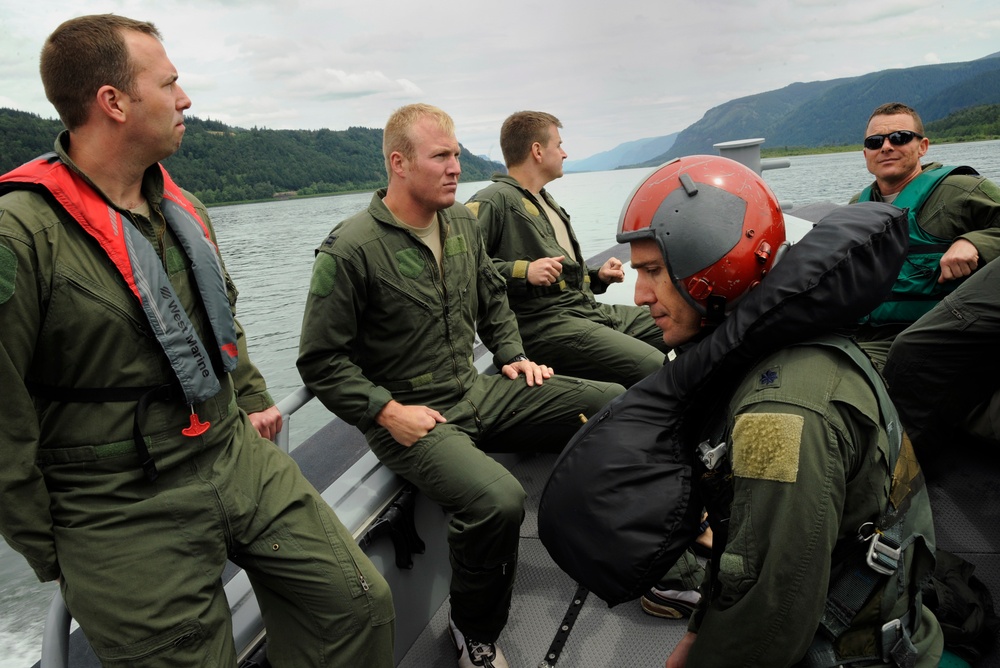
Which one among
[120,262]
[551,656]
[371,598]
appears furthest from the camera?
[551,656]

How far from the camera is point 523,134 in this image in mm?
3543

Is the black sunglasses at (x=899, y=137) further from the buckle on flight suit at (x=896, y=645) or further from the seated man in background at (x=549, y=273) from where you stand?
the buckle on flight suit at (x=896, y=645)

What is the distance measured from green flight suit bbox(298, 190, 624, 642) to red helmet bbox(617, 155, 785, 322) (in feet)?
3.37

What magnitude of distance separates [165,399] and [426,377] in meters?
0.98

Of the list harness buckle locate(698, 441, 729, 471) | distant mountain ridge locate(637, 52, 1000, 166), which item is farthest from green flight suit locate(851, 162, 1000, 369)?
distant mountain ridge locate(637, 52, 1000, 166)

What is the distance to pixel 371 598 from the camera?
1521 mm

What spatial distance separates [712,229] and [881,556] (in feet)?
1.97

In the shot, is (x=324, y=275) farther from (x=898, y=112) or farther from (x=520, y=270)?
(x=898, y=112)

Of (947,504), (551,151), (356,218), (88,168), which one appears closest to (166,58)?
(88,168)

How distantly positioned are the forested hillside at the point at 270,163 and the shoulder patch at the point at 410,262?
2352 centimetres

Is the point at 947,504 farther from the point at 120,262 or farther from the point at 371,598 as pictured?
the point at 120,262

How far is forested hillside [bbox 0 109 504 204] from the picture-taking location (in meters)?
28.6

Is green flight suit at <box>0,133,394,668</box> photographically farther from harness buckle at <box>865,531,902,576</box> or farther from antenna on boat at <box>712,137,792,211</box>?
antenna on boat at <box>712,137,792,211</box>

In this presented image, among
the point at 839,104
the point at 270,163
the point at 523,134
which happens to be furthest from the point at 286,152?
the point at 839,104
